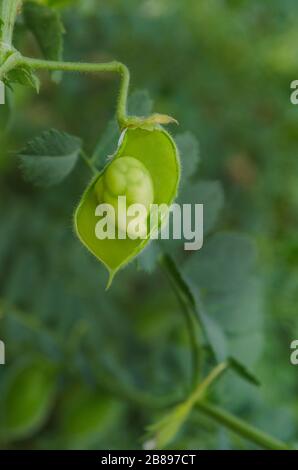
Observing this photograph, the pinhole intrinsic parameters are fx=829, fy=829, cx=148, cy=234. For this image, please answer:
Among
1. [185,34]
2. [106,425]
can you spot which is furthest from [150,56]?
[106,425]

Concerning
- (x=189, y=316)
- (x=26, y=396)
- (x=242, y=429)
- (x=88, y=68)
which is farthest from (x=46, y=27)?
(x=26, y=396)

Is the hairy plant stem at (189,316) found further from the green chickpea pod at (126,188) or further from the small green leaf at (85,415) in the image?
the small green leaf at (85,415)

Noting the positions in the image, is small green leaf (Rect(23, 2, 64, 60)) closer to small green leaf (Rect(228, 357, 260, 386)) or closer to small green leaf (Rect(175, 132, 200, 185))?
small green leaf (Rect(175, 132, 200, 185))

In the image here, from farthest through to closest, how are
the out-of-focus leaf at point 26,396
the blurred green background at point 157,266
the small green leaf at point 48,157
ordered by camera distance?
the out-of-focus leaf at point 26,396 → the blurred green background at point 157,266 → the small green leaf at point 48,157

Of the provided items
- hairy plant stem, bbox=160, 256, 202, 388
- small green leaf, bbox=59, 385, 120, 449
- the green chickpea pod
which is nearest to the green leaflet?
the green chickpea pod

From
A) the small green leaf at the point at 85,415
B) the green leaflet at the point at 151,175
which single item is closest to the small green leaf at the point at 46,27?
the green leaflet at the point at 151,175

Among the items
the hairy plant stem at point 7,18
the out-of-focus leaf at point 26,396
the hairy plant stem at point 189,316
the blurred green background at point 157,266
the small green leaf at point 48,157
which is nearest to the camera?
the hairy plant stem at point 7,18

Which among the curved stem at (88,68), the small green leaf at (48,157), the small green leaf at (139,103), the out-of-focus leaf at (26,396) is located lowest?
the curved stem at (88,68)
